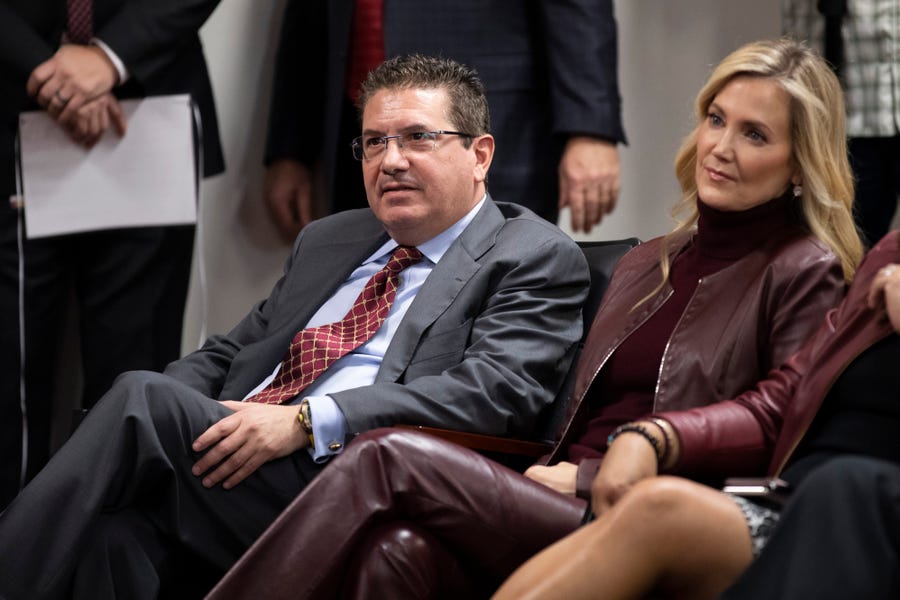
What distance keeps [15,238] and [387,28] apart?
106cm

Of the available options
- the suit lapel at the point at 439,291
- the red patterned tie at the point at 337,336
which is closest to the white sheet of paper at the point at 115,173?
the red patterned tie at the point at 337,336

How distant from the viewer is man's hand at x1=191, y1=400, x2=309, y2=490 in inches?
99.0

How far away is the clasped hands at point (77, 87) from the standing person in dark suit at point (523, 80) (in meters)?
0.55

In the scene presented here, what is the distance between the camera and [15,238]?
3.72m

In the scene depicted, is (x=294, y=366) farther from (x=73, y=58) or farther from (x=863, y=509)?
(x=863, y=509)

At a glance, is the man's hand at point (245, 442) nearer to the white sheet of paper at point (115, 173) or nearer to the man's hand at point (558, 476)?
the man's hand at point (558, 476)

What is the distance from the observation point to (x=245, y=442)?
2.54 m

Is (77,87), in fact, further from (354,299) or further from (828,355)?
(828,355)

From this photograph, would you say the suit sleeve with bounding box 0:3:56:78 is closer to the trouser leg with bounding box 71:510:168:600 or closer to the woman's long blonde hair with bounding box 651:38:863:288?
the trouser leg with bounding box 71:510:168:600

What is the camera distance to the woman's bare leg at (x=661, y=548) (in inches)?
75.7

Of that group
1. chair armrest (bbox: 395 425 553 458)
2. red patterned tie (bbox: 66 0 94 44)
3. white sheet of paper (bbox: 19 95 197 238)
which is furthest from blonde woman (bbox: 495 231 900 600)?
red patterned tie (bbox: 66 0 94 44)

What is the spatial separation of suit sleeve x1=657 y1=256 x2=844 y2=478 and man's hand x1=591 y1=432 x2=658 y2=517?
66 mm

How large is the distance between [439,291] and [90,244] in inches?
51.3

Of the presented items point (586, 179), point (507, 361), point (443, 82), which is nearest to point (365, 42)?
point (586, 179)
